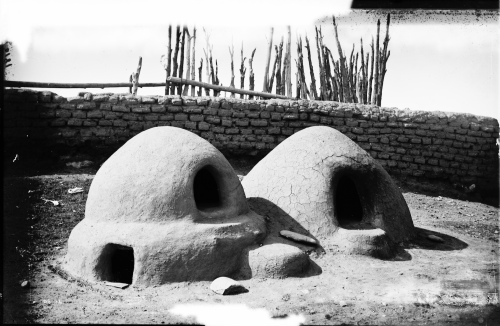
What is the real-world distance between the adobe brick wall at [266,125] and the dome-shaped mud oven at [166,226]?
3.46 m

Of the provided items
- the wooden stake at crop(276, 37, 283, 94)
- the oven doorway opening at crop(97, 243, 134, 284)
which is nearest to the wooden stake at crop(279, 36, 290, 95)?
the wooden stake at crop(276, 37, 283, 94)

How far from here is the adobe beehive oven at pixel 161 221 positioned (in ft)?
16.8

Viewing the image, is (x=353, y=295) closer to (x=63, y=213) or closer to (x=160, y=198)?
(x=160, y=198)

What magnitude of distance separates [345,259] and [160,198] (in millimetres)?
2077

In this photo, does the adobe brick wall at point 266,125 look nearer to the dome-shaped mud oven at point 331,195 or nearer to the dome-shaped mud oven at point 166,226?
the dome-shaped mud oven at point 331,195

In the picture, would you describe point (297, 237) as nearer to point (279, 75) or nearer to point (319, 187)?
point (319, 187)

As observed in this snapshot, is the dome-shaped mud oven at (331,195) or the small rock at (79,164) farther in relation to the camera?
the small rock at (79,164)

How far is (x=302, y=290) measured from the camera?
16.7 ft

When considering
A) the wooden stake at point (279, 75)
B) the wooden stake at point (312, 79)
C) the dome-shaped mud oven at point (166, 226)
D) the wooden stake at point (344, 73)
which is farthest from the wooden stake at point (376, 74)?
the dome-shaped mud oven at point (166, 226)

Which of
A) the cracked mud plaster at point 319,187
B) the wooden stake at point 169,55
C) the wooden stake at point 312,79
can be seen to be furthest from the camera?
the wooden stake at point 312,79

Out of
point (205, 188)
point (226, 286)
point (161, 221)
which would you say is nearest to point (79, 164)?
point (205, 188)

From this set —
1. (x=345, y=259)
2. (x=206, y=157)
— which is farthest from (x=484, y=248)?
(x=206, y=157)

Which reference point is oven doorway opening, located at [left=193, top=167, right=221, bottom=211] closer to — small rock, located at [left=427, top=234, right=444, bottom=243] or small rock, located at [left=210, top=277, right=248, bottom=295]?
small rock, located at [left=210, top=277, right=248, bottom=295]

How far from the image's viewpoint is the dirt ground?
178 inches
